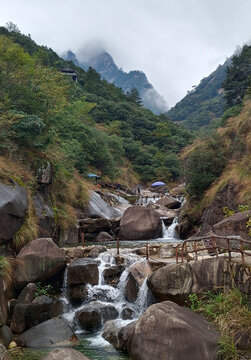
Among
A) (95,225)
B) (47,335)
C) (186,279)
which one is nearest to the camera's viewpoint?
(47,335)

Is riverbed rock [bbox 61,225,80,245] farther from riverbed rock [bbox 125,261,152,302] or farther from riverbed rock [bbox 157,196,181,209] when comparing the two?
riverbed rock [bbox 157,196,181,209]

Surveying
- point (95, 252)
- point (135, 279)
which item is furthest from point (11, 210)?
point (135, 279)

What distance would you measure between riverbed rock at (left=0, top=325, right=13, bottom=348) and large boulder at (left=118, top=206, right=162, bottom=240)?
13400 millimetres

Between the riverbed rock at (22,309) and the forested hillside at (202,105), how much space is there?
261 ft

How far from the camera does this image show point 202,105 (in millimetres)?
103062

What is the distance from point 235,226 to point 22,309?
941cm

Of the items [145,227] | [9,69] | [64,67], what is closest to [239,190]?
[145,227]

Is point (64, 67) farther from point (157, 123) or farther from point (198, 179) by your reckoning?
point (198, 179)

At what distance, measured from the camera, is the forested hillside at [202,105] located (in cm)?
9111

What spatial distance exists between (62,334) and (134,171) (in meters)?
45.3

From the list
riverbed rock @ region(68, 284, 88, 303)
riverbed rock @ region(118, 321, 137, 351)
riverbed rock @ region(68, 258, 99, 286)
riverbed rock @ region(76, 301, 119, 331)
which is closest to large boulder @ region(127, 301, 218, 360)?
riverbed rock @ region(118, 321, 137, 351)

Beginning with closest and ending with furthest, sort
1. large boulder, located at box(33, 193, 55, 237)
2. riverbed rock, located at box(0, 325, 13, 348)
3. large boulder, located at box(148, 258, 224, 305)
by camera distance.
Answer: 1. riverbed rock, located at box(0, 325, 13, 348)
2. large boulder, located at box(148, 258, 224, 305)
3. large boulder, located at box(33, 193, 55, 237)

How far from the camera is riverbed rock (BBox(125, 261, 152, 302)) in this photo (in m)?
11.8

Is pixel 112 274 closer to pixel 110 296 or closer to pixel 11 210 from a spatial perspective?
pixel 110 296
